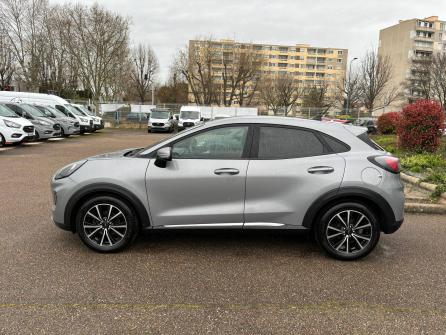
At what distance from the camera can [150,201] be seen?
13.1 feet

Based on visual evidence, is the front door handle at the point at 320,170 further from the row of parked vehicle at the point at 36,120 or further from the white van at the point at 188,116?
the white van at the point at 188,116

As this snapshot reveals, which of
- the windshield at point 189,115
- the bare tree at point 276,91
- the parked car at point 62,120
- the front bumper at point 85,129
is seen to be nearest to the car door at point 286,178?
the parked car at point 62,120

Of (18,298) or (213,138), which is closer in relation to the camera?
(18,298)

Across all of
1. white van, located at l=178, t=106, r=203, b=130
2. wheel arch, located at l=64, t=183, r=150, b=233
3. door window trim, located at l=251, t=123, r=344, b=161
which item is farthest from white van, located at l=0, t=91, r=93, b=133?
door window trim, located at l=251, t=123, r=344, b=161

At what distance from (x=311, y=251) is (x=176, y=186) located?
5.90 ft

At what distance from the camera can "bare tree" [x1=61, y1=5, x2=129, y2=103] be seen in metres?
42.7

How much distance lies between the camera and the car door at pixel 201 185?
155 inches

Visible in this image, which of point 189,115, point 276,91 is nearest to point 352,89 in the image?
point 276,91

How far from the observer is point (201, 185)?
395cm

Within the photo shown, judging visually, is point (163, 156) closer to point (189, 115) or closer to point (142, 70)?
point (189, 115)

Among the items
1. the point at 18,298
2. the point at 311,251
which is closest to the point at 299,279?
the point at 311,251

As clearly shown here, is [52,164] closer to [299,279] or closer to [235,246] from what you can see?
[235,246]

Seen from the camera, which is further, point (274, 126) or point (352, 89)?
point (352, 89)

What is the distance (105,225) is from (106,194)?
359 millimetres
